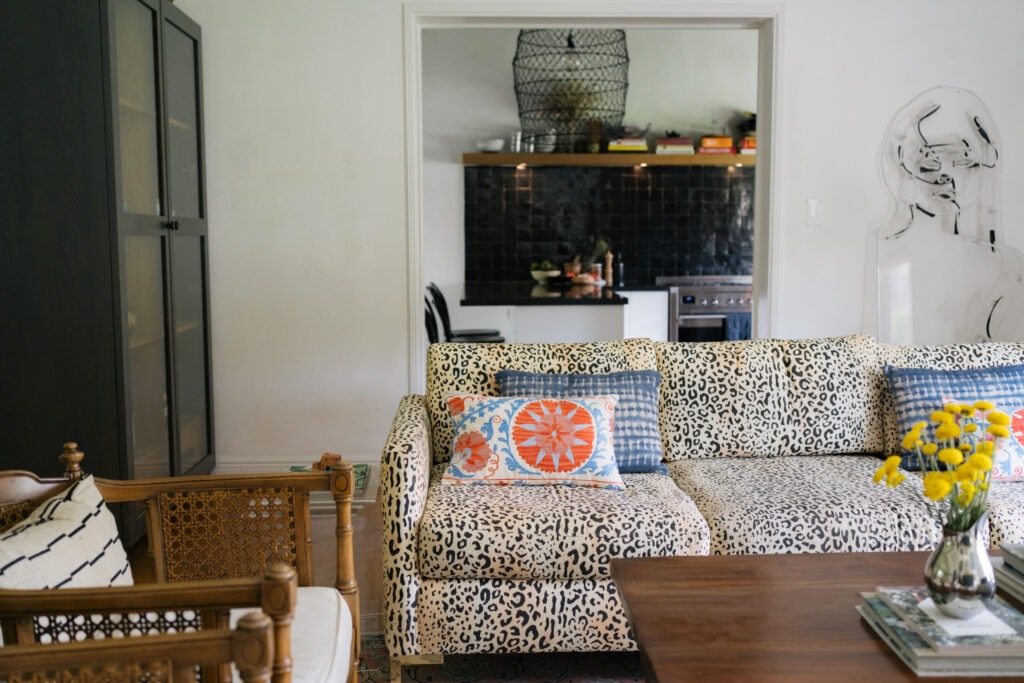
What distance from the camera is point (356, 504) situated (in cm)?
337

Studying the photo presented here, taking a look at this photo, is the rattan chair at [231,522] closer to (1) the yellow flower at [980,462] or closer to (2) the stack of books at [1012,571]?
(1) the yellow flower at [980,462]

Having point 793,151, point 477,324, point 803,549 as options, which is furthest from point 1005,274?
point 477,324

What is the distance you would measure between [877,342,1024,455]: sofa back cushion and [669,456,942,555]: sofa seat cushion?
443 millimetres

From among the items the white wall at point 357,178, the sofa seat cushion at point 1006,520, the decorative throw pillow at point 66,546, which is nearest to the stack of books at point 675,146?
the white wall at point 357,178

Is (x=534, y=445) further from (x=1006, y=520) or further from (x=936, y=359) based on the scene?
(x=936, y=359)

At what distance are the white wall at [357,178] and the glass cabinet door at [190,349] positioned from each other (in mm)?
122

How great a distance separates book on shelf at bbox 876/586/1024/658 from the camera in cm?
154

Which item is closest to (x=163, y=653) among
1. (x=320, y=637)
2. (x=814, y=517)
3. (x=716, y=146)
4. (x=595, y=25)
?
(x=320, y=637)

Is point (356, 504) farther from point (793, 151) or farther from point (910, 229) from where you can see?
point (910, 229)

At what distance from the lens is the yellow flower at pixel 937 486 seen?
1.57 m

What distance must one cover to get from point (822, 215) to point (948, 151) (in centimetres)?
66

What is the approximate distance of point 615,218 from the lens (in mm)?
7516

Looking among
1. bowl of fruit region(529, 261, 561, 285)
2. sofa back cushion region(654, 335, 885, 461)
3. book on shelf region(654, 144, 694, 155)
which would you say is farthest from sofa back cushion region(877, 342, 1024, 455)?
book on shelf region(654, 144, 694, 155)

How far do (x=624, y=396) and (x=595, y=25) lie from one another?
6.97ft
